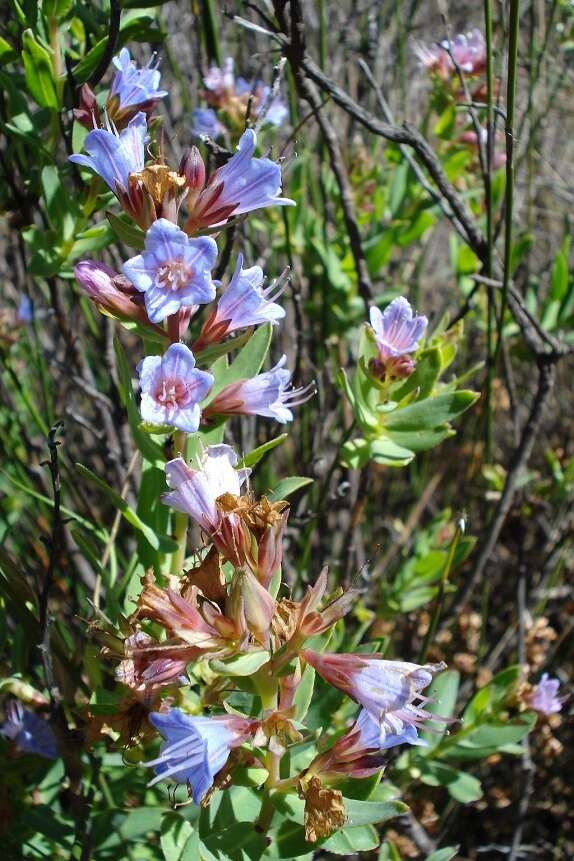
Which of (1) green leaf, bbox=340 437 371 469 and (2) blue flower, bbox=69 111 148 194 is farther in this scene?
(1) green leaf, bbox=340 437 371 469

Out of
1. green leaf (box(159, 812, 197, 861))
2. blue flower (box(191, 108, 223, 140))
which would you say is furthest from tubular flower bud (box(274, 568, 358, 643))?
blue flower (box(191, 108, 223, 140))

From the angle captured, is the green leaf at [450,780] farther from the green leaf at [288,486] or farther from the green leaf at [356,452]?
the green leaf at [288,486]

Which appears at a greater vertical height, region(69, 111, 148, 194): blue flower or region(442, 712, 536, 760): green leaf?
region(69, 111, 148, 194): blue flower

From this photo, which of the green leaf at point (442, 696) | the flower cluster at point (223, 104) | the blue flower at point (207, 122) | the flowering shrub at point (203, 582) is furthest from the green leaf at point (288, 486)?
the blue flower at point (207, 122)

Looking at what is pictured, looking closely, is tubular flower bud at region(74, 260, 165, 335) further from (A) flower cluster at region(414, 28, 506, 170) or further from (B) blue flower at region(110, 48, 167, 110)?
(A) flower cluster at region(414, 28, 506, 170)

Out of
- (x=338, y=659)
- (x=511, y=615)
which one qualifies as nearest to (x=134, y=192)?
(x=338, y=659)

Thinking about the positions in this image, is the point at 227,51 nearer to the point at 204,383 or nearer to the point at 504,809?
the point at 204,383

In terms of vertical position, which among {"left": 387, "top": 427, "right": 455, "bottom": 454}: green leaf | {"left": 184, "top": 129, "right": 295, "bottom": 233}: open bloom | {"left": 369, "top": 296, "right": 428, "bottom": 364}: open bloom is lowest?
{"left": 387, "top": 427, "right": 455, "bottom": 454}: green leaf

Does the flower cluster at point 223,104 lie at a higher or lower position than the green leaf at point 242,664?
higher
